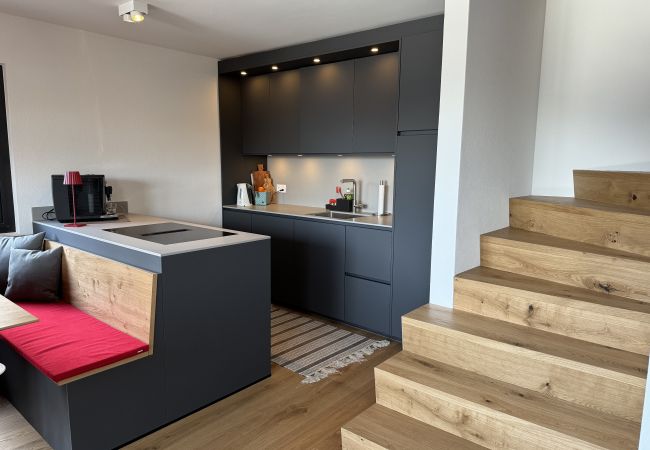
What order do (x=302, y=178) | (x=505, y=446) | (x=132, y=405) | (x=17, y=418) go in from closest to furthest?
(x=505, y=446), (x=132, y=405), (x=17, y=418), (x=302, y=178)

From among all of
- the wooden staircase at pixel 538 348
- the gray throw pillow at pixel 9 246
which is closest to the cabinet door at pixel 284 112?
the gray throw pillow at pixel 9 246

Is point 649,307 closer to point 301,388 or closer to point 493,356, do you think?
point 493,356

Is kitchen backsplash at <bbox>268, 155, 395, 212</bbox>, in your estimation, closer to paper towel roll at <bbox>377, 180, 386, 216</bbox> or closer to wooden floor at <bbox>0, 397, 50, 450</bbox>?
paper towel roll at <bbox>377, 180, 386, 216</bbox>

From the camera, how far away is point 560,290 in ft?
6.54

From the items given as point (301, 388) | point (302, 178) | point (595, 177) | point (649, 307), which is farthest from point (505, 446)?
point (302, 178)

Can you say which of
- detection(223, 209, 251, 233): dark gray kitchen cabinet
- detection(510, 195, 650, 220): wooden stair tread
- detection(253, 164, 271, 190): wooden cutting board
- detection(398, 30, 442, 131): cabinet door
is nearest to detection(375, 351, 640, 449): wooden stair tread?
detection(510, 195, 650, 220): wooden stair tread

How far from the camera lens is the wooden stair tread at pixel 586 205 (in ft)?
6.88

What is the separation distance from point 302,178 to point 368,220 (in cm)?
120

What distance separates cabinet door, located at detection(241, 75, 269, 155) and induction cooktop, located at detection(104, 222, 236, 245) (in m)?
1.61

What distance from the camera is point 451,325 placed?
198 cm

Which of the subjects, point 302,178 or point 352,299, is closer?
point 352,299

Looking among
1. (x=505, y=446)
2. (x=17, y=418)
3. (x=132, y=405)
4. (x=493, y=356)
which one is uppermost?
(x=493, y=356)

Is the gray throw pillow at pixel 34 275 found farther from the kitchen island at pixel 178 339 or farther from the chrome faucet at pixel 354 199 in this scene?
the chrome faucet at pixel 354 199

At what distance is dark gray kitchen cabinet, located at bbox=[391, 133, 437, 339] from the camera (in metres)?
2.96
